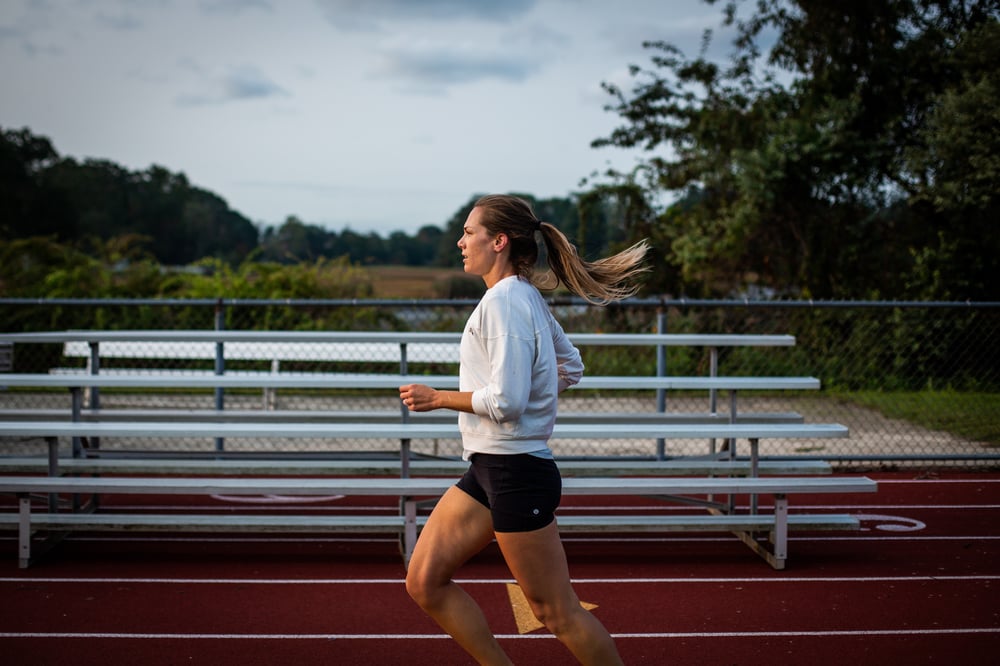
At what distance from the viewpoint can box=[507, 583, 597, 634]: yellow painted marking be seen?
486 centimetres

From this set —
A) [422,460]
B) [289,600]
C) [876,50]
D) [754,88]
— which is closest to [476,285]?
[754,88]

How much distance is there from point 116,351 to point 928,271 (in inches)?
468

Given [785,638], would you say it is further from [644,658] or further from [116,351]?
[116,351]

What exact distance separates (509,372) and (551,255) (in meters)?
0.69

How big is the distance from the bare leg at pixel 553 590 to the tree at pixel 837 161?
12.8 metres

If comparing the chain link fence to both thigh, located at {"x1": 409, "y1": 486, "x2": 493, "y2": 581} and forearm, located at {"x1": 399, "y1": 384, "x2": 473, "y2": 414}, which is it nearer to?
thigh, located at {"x1": 409, "y1": 486, "x2": 493, "y2": 581}

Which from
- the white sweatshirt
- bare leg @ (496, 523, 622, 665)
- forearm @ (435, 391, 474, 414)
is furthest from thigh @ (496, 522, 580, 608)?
forearm @ (435, 391, 474, 414)


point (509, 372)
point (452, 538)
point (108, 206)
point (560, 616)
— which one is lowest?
point (560, 616)

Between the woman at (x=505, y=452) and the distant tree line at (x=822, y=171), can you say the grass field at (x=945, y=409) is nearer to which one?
the distant tree line at (x=822, y=171)

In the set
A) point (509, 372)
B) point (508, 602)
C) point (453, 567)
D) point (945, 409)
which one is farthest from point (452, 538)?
point (945, 409)

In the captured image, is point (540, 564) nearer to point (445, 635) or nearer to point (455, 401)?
point (455, 401)

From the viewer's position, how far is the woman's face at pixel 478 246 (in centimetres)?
333

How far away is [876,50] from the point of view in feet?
52.2

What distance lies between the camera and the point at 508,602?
5.27 m
